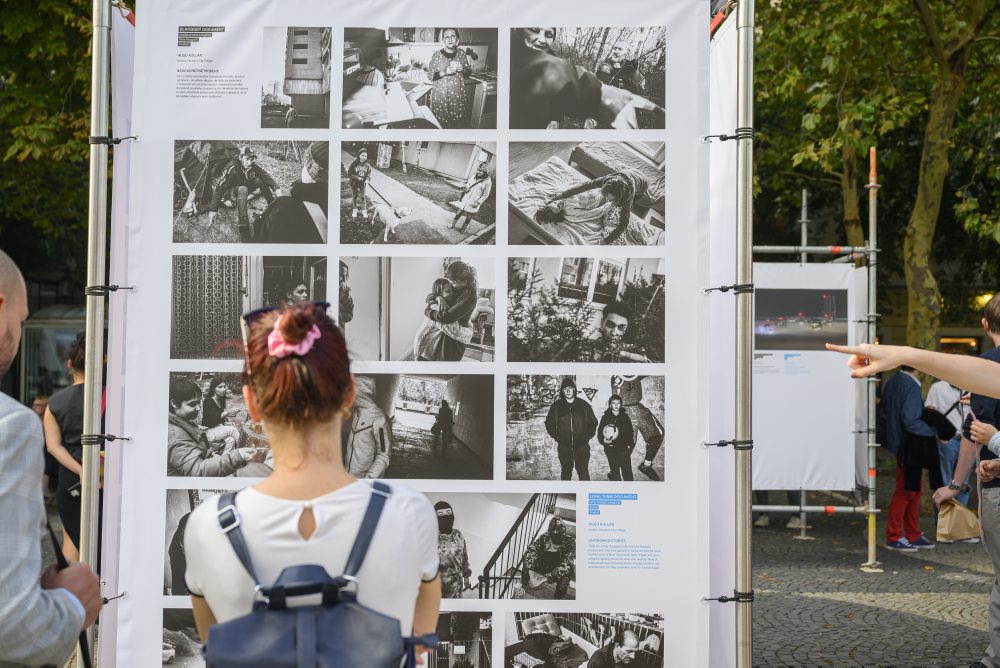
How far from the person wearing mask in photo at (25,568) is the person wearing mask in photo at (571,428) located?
1.84 meters

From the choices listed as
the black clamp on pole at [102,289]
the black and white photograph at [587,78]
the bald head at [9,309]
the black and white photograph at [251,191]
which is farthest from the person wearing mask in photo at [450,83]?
the bald head at [9,309]

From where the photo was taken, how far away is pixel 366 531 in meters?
1.89

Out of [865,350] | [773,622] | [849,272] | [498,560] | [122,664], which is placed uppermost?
[849,272]

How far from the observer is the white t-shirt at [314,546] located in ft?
6.18

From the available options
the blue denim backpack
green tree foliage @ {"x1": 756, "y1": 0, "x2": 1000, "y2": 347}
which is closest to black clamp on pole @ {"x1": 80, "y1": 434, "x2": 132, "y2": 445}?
the blue denim backpack

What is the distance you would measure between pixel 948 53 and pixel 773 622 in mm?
8268

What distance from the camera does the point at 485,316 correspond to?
361 centimetres

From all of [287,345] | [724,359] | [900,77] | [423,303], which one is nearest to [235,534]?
[287,345]

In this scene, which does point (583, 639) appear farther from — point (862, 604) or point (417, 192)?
point (862, 604)

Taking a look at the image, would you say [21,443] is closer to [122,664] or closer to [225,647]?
[225,647]

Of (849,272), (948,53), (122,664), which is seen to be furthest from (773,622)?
(948,53)

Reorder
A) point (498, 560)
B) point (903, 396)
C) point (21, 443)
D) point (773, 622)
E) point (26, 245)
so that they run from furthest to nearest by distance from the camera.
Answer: point (26, 245) < point (903, 396) < point (773, 622) < point (498, 560) < point (21, 443)

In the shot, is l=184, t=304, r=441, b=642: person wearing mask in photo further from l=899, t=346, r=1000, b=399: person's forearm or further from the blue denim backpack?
l=899, t=346, r=1000, b=399: person's forearm

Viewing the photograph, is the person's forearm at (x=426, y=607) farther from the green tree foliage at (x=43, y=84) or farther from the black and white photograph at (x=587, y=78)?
the green tree foliage at (x=43, y=84)
